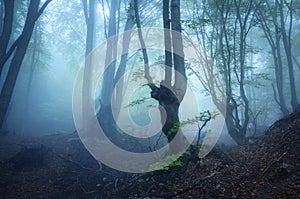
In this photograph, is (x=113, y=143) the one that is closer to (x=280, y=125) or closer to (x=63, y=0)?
(x=280, y=125)

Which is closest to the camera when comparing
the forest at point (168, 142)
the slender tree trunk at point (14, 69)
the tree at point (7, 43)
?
the forest at point (168, 142)

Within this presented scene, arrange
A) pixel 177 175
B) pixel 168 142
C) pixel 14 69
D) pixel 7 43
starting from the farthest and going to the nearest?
pixel 14 69 < pixel 7 43 < pixel 168 142 < pixel 177 175

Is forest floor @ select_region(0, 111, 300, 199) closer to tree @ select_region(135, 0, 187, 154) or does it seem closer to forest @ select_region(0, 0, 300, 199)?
forest @ select_region(0, 0, 300, 199)

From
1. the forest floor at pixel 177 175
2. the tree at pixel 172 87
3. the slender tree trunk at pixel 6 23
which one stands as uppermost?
the slender tree trunk at pixel 6 23

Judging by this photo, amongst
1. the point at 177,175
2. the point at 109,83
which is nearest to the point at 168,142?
the point at 177,175

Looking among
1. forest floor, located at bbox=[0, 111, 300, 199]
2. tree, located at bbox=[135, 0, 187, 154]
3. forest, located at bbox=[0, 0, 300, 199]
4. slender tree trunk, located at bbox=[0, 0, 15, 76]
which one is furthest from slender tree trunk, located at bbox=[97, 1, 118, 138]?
tree, located at bbox=[135, 0, 187, 154]

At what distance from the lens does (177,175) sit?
632 cm

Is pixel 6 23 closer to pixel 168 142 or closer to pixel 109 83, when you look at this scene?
pixel 109 83

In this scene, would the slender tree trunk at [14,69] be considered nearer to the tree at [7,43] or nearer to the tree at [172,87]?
the tree at [7,43]

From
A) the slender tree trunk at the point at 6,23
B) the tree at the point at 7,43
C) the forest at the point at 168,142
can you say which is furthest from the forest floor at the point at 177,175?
the slender tree trunk at the point at 6,23

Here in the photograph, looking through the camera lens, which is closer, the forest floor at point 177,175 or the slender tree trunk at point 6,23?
the forest floor at point 177,175

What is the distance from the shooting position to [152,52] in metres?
27.9

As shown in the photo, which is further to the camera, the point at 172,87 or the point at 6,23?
the point at 6,23

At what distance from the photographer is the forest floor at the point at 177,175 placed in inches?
190
